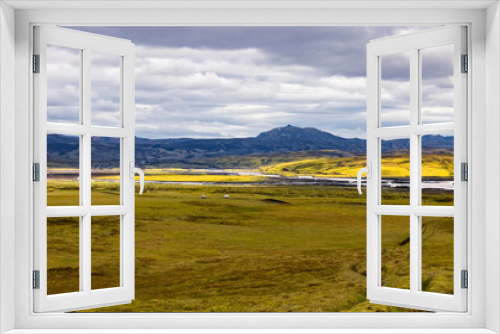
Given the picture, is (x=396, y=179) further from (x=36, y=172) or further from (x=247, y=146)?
(x=36, y=172)

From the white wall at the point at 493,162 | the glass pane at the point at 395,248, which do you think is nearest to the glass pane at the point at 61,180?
the glass pane at the point at 395,248

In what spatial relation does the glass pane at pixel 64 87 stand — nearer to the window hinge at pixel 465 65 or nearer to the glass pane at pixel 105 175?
the glass pane at pixel 105 175

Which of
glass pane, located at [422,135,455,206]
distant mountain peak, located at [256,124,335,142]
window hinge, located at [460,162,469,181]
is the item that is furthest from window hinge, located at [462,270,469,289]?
distant mountain peak, located at [256,124,335,142]

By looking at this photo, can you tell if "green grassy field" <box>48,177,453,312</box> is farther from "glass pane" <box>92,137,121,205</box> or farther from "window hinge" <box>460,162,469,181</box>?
"window hinge" <box>460,162,469,181</box>

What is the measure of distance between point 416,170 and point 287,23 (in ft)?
3.50

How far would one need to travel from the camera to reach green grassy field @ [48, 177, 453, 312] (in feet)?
26.6

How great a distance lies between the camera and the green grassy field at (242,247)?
8.11 m

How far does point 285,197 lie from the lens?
932cm

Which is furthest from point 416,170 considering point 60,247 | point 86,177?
point 60,247

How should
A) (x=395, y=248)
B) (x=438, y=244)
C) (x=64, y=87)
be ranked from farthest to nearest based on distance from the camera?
(x=395, y=248), (x=438, y=244), (x=64, y=87)

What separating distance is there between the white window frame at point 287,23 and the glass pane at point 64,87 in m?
0.34

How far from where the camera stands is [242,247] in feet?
Answer: 29.9

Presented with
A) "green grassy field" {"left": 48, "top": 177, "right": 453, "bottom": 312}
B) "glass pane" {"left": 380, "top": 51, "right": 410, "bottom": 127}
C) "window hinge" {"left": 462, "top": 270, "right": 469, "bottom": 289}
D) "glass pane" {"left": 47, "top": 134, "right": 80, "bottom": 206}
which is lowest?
"green grassy field" {"left": 48, "top": 177, "right": 453, "bottom": 312}

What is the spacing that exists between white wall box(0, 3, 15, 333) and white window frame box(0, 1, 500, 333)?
18 millimetres
